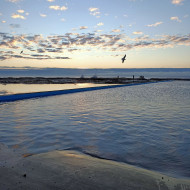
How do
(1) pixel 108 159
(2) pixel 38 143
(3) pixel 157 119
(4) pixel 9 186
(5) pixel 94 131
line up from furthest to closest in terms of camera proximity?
(3) pixel 157 119 → (5) pixel 94 131 → (2) pixel 38 143 → (1) pixel 108 159 → (4) pixel 9 186

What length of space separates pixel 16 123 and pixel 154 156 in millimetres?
5060

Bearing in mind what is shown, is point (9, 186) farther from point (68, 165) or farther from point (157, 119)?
point (157, 119)

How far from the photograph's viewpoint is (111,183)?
2773 millimetres

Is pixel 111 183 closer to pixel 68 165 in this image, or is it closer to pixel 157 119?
pixel 68 165

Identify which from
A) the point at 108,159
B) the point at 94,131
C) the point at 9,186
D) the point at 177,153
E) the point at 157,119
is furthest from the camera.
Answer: the point at 157,119

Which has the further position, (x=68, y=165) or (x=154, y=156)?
(x=154, y=156)

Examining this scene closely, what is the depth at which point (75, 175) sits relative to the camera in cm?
299

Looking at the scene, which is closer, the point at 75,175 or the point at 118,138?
the point at 75,175

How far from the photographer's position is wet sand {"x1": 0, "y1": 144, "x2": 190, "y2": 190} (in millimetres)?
2686

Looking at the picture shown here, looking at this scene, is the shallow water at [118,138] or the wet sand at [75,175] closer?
the wet sand at [75,175]

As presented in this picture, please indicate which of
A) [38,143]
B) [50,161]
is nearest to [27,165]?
[50,161]

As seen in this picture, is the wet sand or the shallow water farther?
the shallow water

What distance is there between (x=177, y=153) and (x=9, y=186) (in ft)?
10.9

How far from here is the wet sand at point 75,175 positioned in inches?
106
